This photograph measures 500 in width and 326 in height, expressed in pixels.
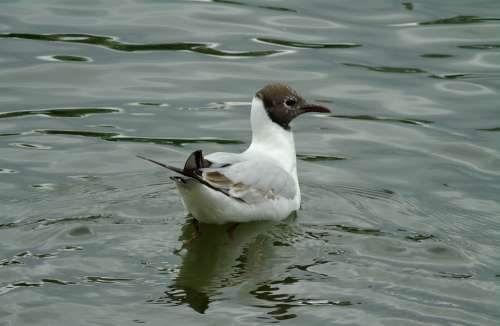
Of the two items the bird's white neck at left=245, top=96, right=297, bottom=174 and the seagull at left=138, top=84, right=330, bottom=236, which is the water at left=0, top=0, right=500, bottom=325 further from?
the bird's white neck at left=245, top=96, right=297, bottom=174

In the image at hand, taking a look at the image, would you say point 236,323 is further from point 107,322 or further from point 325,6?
point 325,6

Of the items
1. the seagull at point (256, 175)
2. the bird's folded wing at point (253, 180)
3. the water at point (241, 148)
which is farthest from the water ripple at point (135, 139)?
the bird's folded wing at point (253, 180)

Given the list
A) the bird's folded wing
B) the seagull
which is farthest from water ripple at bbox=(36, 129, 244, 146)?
the bird's folded wing

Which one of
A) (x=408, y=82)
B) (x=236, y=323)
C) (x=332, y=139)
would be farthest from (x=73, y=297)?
(x=408, y=82)

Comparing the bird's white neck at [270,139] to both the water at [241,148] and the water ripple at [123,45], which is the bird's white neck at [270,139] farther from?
the water ripple at [123,45]

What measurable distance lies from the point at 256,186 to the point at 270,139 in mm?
1014

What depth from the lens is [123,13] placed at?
14781mm

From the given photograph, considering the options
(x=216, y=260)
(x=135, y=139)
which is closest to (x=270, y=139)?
(x=216, y=260)

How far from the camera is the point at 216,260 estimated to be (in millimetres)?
8406

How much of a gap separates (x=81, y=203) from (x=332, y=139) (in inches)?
131

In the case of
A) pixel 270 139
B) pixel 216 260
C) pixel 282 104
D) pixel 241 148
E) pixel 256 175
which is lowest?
pixel 216 260

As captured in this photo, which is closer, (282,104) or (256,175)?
(256,175)

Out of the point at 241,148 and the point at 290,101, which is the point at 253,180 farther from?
the point at 241,148

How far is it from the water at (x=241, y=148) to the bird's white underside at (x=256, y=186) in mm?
187
